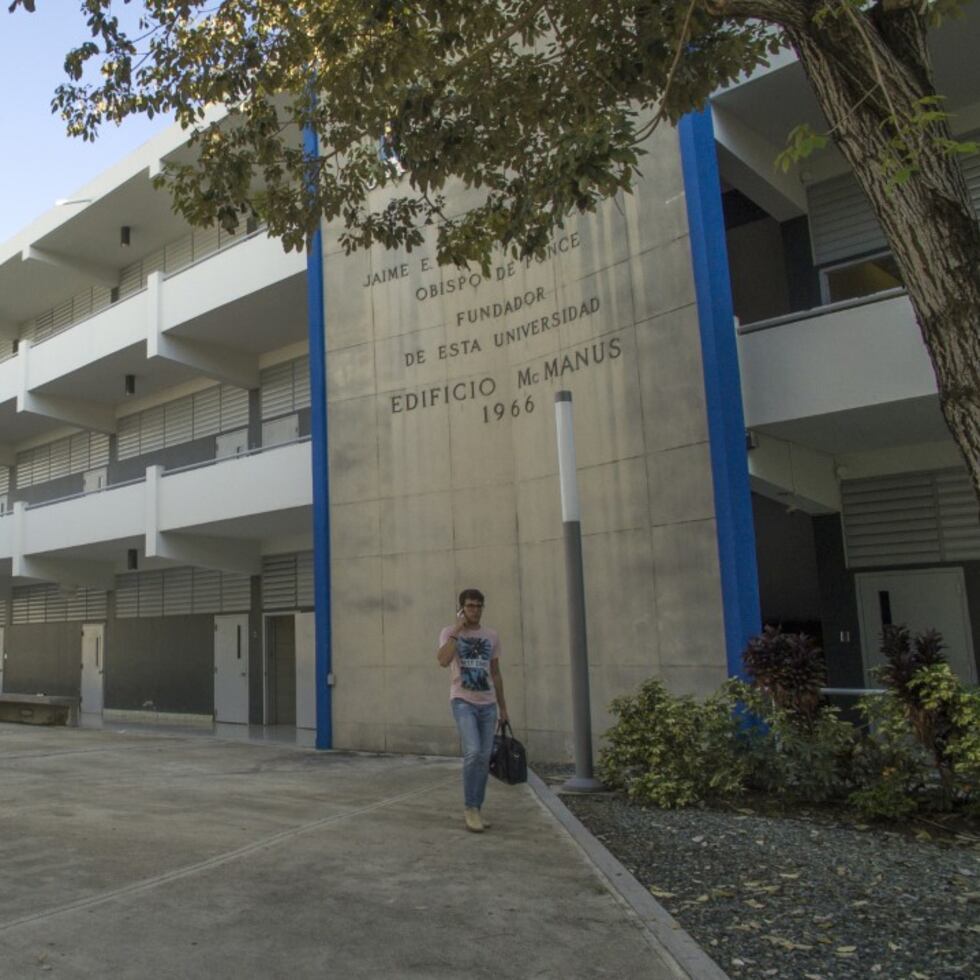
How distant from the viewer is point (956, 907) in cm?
485

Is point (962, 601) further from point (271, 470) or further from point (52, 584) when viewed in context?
point (52, 584)

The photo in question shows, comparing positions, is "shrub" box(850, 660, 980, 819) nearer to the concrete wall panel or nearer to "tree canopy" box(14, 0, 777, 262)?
the concrete wall panel

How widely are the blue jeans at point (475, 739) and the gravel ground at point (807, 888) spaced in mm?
925

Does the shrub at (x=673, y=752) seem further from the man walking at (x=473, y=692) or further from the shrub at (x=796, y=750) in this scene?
the man walking at (x=473, y=692)

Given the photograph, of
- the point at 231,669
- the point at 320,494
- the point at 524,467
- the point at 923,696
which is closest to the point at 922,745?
the point at 923,696

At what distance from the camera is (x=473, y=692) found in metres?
6.73

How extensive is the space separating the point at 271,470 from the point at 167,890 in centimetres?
1039

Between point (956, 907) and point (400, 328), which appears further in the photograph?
point (400, 328)

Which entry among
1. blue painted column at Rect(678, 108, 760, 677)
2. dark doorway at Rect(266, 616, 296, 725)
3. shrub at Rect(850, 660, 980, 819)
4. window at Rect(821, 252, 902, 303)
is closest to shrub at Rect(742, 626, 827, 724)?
shrub at Rect(850, 660, 980, 819)

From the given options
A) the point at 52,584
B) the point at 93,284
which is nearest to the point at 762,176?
the point at 93,284

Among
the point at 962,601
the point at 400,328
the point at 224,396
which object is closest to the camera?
the point at 962,601

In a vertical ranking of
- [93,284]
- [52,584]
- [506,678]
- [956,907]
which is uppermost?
[93,284]

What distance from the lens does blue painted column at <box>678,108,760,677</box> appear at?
9.28 metres

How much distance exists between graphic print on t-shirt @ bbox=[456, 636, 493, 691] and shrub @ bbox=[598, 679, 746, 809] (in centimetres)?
198
